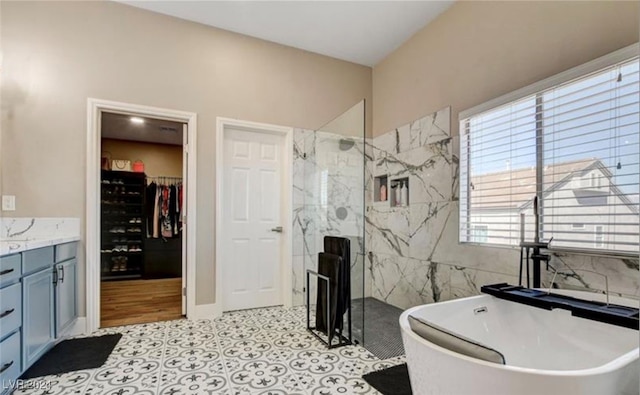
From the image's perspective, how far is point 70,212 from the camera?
2.87m

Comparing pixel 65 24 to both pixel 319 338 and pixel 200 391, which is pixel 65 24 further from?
pixel 319 338

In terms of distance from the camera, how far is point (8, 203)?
2678 millimetres

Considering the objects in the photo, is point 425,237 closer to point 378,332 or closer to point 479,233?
point 479,233

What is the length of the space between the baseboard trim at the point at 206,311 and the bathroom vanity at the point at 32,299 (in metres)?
1.04

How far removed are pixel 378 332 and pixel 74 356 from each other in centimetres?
252

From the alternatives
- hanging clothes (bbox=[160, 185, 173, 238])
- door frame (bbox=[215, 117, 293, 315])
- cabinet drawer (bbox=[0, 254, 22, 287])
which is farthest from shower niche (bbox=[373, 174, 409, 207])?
hanging clothes (bbox=[160, 185, 173, 238])

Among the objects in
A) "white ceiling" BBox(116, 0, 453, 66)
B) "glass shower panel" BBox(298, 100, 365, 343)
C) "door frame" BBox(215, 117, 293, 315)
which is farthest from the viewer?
"door frame" BBox(215, 117, 293, 315)

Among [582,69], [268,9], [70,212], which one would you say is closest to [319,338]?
[70,212]

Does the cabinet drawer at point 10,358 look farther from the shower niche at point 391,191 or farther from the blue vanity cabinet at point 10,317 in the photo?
the shower niche at point 391,191

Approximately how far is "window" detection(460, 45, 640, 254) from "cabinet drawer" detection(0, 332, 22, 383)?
3.37m

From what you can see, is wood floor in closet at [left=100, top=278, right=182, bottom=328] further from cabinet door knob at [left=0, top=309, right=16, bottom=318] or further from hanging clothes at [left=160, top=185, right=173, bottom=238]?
cabinet door knob at [left=0, top=309, right=16, bottom=318]

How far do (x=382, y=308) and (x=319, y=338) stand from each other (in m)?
1.21

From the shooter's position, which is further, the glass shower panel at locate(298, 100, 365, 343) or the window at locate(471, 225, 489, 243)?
the glass shower panel at locate(298, 100, 365, 343)

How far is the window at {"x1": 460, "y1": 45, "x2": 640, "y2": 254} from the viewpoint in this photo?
1.83m
